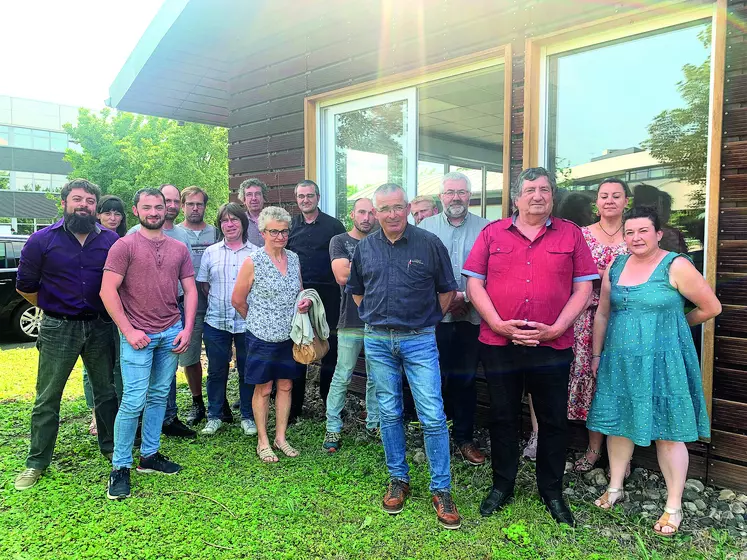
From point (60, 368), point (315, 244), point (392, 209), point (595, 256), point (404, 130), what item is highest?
point (404, 130)

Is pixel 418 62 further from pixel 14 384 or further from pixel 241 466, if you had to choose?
pixel 14 384

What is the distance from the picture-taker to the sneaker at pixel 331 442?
3.88m

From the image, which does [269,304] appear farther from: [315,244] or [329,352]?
[329,352]

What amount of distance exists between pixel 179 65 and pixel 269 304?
393cm

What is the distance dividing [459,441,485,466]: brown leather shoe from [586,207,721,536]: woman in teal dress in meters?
1.03

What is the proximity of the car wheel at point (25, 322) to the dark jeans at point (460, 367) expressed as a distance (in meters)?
7.64

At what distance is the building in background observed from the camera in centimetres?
3669

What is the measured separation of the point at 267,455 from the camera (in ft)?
12.2

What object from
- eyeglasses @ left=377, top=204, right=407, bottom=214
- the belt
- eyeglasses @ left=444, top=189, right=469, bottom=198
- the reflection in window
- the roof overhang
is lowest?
the belt

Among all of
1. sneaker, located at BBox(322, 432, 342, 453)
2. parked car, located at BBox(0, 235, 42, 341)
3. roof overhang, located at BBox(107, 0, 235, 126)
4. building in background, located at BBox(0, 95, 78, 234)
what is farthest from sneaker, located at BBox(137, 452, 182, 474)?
building in background, located at BBox(0, 95, 78, 234)

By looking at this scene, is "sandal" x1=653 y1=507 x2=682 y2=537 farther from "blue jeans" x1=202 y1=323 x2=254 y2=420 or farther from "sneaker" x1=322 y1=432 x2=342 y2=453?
"blue jeans" x1=202 y1=323 x2=254 y2=420

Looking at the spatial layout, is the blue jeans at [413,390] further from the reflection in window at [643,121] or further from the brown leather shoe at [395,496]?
the reflection in window at [643,121]

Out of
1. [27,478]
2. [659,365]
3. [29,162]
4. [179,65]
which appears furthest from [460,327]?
[29,162]

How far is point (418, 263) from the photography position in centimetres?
295
